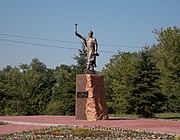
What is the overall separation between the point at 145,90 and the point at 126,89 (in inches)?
80.7

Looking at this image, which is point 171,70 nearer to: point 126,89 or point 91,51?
point 126,89

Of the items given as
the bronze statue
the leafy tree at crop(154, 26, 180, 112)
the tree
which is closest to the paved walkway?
the bronze statue

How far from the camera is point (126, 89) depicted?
89.0 feet

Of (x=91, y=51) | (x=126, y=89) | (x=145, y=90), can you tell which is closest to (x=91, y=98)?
(x=91, y=51)

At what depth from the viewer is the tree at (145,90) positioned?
25.3 meters

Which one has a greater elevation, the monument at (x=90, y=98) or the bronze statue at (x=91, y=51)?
the bronze statue at (x=91, y=51)

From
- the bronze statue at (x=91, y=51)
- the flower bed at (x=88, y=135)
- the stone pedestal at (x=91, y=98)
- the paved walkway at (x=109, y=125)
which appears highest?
the bronze statue at (x=91, y=51)

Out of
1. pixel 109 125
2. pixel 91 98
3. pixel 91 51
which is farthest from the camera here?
pixel 91 51

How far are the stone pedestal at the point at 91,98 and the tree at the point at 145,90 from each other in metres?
6.94

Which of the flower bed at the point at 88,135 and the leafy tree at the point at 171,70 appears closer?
the flower bed at the point at 88,135

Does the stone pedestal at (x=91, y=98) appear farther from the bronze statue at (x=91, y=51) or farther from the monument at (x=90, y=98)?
the bronze statue at (x=91, y=51)

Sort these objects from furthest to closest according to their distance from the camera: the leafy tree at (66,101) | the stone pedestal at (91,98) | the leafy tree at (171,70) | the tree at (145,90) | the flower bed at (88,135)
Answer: the leafy tree at (66,101), the leafy tree at (171,70), the tree at (145,90), the stone pedestal at (91,98), the flower bed at (88,135)

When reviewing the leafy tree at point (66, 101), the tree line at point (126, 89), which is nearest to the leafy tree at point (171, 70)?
the tree line at point (126, 89)

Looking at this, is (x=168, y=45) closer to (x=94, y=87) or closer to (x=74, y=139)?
(x=94, y=87)
